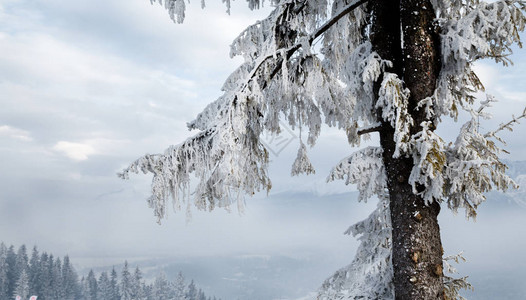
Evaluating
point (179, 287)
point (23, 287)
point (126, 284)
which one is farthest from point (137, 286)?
point (23, 287)

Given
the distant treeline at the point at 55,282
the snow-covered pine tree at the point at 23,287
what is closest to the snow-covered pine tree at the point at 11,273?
the distant treeline at the point at 55,282

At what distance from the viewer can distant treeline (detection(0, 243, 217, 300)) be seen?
76.7m

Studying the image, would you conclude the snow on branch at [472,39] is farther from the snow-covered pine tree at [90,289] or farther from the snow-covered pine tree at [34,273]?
the snow-covered pine tree at [90,289]

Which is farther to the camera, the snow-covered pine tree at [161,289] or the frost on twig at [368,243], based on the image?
the snow-covered pine tree at [161,289]

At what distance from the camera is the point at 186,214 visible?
18.4ft

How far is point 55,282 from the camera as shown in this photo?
264 ft

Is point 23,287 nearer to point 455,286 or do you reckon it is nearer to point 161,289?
point 161,289

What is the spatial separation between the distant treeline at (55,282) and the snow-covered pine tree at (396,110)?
74426 millimetres

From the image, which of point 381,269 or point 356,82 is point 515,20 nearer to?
point 356,82

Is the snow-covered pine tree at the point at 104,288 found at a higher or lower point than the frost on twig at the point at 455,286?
lower

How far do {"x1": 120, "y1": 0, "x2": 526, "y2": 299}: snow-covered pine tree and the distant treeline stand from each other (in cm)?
7443

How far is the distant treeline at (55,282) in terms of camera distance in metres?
76.7

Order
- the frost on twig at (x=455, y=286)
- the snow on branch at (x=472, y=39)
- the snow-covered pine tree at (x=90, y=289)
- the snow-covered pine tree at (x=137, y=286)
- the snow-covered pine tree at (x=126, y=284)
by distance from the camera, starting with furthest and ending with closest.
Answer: the snow-covered pine tree at (x=90, y=289)
the snow-covered pine tree at (x=137, y=286)
the snow-covered pine tree at (x=126, y=284)
the frost on twig at (x=455, y=286)
the snow on branch at (x=472, y=39)

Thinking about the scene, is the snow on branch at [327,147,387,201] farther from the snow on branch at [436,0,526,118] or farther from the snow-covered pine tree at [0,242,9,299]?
the snow-covered pine tree at [0,242,9,299]
